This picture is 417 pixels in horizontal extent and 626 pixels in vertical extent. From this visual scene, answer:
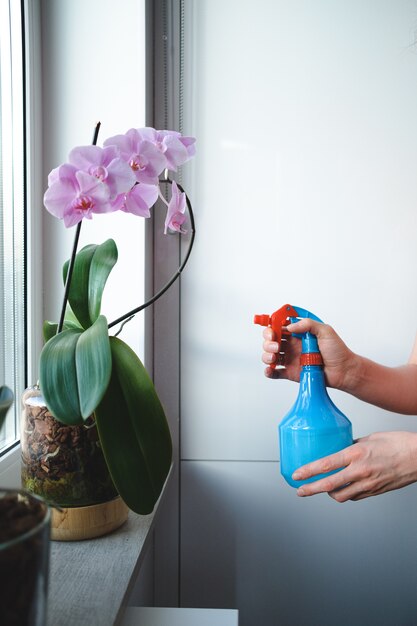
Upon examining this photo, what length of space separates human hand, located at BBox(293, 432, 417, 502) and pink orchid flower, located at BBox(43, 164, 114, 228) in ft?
1.45

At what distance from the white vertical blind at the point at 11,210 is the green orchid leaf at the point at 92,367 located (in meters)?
0.37

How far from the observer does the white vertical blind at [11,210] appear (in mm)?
960

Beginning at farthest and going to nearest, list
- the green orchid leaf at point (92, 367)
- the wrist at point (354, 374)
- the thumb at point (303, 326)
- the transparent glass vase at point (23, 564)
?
the wrist at point (354, 374) → the thumb at point (303, 326) → the green orchid leaf at point (92, 367) → the transparent glass vase at point (23, 564)

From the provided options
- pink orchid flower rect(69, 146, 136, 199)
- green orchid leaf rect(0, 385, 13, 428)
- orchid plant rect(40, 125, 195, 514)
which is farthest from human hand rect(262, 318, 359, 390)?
green orchid leaf rect(0, 385, 13, 428)

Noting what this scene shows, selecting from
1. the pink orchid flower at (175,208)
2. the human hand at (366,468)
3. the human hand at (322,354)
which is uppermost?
the pink orchid flower at (175,208)

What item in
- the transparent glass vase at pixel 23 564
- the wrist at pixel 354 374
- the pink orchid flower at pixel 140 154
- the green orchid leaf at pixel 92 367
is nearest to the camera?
the transparent glass vase at pixel 23 564

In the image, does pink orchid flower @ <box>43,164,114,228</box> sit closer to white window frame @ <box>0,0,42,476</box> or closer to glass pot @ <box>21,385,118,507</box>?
glass pot @ <box>21,385,118,507</box>

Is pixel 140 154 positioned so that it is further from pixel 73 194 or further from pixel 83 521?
pixel 83 521

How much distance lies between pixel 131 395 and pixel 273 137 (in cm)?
74

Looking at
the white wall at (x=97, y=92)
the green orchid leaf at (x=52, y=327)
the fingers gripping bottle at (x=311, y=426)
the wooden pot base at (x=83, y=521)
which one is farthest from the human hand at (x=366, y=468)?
the white wall at (x=97, y=92)

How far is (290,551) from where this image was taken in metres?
1.24

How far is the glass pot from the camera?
2.41 ft

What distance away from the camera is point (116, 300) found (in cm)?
110

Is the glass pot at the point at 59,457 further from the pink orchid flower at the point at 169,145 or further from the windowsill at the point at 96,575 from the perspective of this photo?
the pink orchid flower at the point at 169,145
